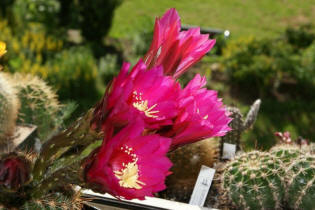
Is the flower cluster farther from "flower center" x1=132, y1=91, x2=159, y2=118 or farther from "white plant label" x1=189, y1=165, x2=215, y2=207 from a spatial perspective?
"white plant label" x1=189, y1=165, x2=215, y2=207

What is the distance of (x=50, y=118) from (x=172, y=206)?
0.84 m

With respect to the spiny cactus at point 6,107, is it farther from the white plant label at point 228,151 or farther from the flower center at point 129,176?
the flower center at point 129,176

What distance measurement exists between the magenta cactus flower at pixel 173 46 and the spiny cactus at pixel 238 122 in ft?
3.63

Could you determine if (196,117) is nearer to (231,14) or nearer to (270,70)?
(270,70)

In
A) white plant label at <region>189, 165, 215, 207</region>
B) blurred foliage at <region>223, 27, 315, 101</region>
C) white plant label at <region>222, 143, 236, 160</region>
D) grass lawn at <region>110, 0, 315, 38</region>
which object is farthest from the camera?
grass lawn at <region>110, 0, 315, 38</region>

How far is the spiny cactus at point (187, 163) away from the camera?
5.94 feet

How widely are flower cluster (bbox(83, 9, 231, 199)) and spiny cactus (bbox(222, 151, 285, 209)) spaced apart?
0.84 m

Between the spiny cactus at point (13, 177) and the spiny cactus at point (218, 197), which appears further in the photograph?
the spiny cactus at point (218, 197)

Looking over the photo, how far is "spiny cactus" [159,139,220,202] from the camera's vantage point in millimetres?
1810

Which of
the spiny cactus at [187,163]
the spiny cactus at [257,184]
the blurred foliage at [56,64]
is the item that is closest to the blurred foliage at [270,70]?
the blurred foliage at [56,64]

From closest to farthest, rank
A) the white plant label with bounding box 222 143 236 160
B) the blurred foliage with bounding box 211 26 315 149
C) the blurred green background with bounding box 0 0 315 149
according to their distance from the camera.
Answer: the white plant label with bounding box 222 143 236 160 → the blurred green background with bounding box 0 0 315 149 → the blurred foliage with bounding box 211 26 315 149

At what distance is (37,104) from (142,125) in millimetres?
1404

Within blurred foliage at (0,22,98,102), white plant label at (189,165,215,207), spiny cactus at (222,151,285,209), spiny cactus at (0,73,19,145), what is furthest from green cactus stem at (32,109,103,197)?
blurred foliage at (0,22,98,102)

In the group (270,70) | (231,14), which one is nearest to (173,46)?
(270,70)
